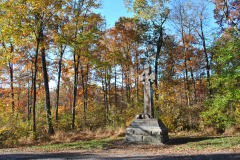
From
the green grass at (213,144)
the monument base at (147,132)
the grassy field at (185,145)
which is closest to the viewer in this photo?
the green grass at (213,144)

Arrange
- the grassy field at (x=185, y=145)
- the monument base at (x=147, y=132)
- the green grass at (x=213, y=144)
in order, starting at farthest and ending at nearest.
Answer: the monument base at (x=147, y=132) < the grassy field at (x=185, y=145) < the green grass at (x=213, y=144)

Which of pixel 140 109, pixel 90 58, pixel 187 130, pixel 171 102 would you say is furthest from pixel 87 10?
pixel 187 130

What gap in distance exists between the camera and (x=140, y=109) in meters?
13.9

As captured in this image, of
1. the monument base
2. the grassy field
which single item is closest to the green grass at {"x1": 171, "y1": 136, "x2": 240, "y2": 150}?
the grassy field

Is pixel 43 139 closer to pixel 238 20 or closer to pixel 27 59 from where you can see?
pixel 27 59

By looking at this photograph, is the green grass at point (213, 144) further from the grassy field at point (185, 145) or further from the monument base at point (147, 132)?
the monument base at point (147, 132)

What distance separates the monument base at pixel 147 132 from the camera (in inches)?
330

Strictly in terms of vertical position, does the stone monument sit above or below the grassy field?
above

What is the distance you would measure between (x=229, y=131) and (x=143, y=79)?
6.95 meters

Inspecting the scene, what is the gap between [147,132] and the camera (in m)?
8.63

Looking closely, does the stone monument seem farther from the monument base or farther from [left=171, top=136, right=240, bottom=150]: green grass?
[left=171, top=136, right=240, bottom=150]: green grass

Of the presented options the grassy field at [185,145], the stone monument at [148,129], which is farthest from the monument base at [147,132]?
the grassy field at [185,145]

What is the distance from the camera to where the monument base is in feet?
27.5

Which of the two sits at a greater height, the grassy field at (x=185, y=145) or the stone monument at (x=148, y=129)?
the stone monument at (x=148, y=129)
